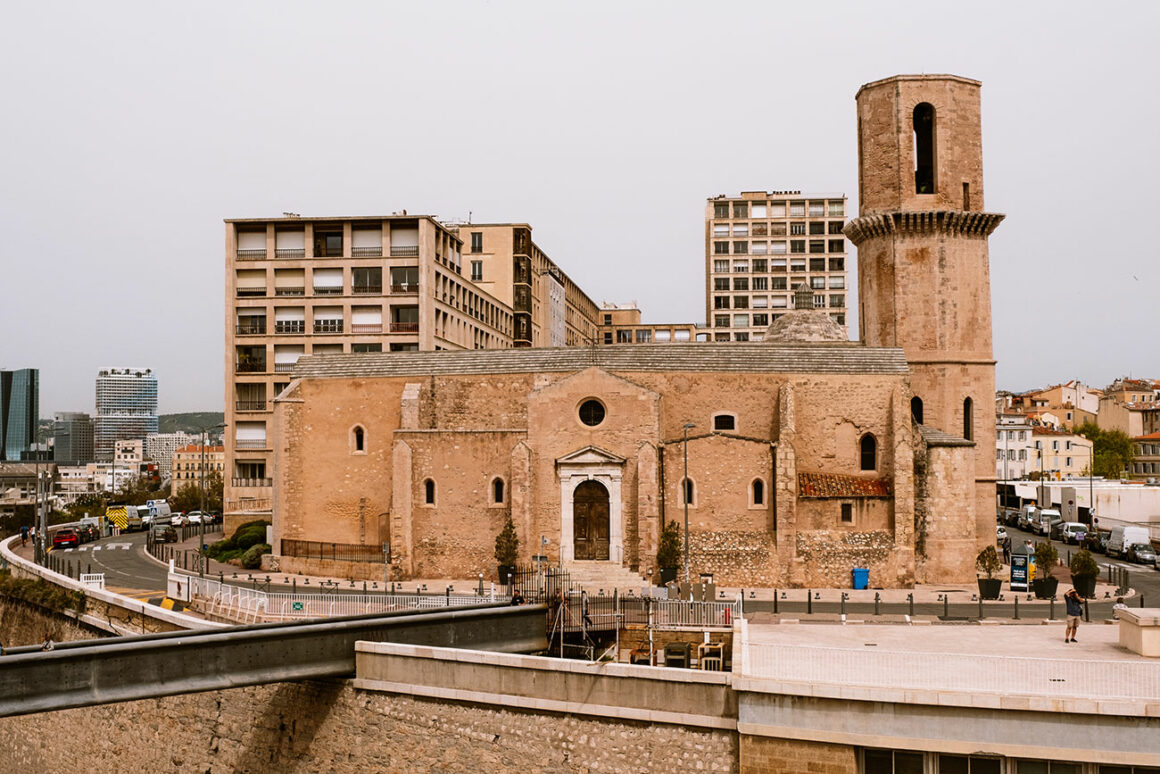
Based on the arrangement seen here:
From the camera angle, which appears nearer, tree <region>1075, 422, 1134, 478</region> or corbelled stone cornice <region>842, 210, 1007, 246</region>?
corbelled stone cornice <region>842, 210, 1007, 246</region>

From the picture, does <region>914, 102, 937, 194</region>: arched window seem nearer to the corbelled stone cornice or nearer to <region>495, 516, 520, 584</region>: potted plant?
the corbelled stone cornice

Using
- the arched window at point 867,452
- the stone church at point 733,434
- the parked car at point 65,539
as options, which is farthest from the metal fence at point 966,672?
the parked car at point 65,539

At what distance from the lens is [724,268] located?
101 m

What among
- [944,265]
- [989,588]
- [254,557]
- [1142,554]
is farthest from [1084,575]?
[254,557]

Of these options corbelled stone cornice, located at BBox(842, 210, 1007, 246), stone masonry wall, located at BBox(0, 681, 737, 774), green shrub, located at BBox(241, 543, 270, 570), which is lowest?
stone masonry wall, located at BBox(0, 681, 737, 774)

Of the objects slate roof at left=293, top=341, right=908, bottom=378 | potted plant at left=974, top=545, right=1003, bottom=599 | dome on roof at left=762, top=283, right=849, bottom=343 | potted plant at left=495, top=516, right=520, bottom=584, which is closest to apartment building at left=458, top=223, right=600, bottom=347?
dome on roof at left=762, top=283, right=849, bottom=343

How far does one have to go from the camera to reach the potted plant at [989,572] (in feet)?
112

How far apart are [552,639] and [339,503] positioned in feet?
69.7

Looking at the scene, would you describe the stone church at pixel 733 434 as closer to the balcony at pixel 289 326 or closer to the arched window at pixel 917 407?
the arched window at pixel 917 407

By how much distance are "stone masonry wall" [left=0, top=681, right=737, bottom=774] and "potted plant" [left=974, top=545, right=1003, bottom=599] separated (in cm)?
1879

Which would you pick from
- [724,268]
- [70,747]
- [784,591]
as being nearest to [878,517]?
[784,591]

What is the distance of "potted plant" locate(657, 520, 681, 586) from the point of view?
37188 millimetres

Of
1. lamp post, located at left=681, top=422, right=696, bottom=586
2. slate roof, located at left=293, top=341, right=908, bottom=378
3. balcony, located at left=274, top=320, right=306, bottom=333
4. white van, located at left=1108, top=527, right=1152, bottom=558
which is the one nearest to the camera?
lamp post, located at left=681, top=422, right=696, bottom=586

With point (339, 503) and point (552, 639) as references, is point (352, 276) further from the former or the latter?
point (552, 639)
